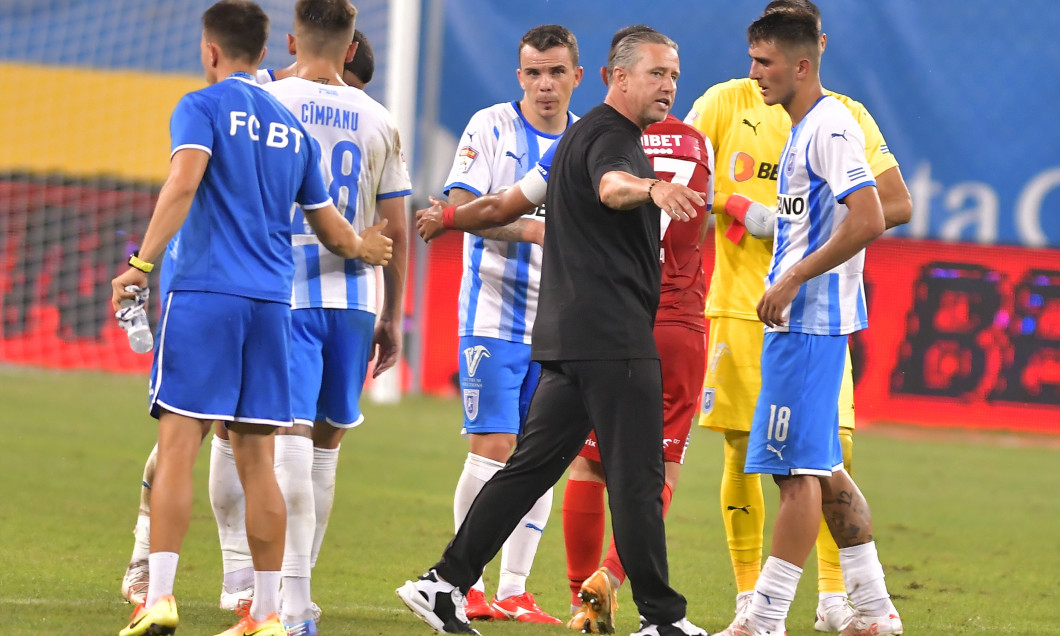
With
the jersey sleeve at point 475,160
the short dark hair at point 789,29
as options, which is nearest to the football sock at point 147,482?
the jersey sleeve at point 475,160

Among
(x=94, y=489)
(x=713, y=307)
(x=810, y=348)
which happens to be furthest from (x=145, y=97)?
(x=810, y=348)

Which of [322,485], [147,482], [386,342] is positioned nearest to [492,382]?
[386,342]

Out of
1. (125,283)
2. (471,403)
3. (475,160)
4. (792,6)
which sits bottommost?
(471,403)

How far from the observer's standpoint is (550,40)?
210 inches

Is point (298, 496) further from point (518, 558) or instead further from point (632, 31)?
point (632, 31)

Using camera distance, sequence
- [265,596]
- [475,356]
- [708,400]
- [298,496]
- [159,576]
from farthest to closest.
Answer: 1. [475,356]
2. [708,400]
3. [298,496]
4. [265,596]
5. [159,576]

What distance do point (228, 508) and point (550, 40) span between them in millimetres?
2239

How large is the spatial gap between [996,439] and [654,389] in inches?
405

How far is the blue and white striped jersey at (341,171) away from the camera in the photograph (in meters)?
4.58

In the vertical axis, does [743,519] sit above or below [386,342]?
below

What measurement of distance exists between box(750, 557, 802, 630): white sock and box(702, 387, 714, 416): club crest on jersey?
908 millimetres

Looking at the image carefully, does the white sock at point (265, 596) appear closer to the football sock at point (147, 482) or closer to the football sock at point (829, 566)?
the football sock at point (147, 482)

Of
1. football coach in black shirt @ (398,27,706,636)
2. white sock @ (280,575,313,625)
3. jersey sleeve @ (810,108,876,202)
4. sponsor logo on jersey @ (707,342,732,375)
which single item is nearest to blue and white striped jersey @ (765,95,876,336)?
jersey sleeve @ (810,108,876,202)

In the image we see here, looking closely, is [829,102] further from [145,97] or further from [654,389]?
[145,97]
